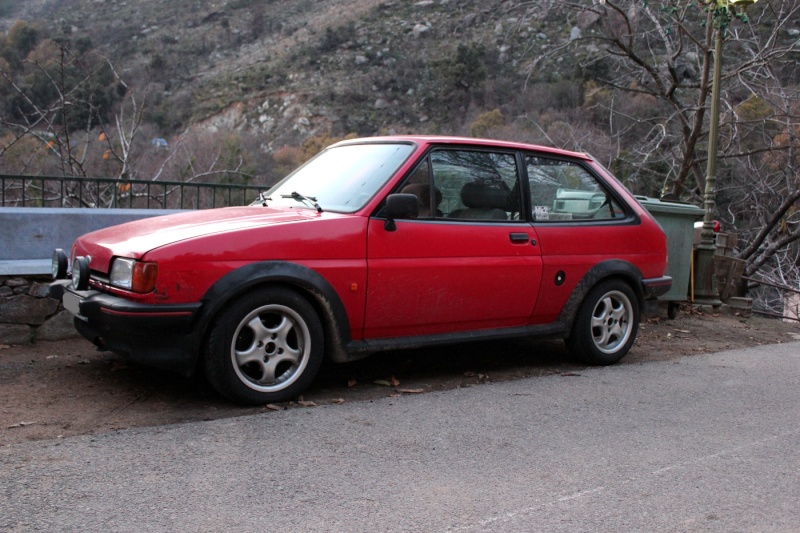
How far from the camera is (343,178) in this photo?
601 centimetres

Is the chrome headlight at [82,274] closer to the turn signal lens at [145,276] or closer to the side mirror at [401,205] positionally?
the turn signal lens at [145,276]

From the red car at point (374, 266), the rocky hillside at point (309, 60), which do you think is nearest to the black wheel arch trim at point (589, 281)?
the red car at point (374, 266)

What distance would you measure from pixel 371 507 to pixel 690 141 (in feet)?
47.2

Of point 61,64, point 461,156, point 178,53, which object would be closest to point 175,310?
point 461,156

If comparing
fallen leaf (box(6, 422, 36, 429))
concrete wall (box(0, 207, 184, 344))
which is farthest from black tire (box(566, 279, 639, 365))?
concrete wall (box(0, 207, 184, 344))

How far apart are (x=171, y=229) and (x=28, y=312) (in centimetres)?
223

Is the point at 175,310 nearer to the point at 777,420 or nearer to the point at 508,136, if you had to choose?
the point at 777,420

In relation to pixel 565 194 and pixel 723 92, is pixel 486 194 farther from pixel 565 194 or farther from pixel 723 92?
pixel 723 92

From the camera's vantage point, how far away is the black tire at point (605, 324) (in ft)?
22.1

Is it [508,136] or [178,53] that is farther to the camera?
[178,53]

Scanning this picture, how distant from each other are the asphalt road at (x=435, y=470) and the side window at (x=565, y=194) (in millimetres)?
1594

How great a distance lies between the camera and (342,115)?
47.0m

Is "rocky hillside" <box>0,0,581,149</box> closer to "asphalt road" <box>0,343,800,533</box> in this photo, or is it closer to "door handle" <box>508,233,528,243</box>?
"door handle" <box>508,233,528,243</box>

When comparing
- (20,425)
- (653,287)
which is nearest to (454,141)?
(653,287)
